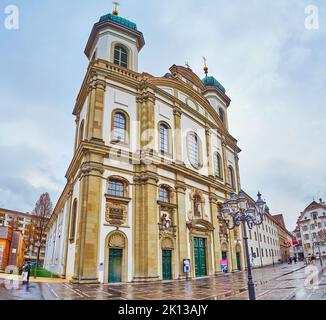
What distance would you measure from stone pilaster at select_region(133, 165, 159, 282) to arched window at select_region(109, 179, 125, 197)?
1006 millimetres

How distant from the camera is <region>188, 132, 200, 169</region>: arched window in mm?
27281

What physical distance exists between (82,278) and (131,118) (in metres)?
12.8

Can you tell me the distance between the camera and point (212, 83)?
38.2 m

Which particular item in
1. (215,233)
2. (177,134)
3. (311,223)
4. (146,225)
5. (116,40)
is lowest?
(215,233)

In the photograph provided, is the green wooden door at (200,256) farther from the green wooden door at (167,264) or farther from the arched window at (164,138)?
the arched window at (164,138)

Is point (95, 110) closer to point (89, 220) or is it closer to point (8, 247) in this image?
point (89, 220)

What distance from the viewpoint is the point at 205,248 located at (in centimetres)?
2509

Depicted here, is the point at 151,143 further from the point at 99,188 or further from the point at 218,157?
the point at 218,157

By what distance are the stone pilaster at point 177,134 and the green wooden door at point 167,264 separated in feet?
26.4

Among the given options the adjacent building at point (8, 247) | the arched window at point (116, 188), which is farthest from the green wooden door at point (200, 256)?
the adjacent building at point (8, 247)

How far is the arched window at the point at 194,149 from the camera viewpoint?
27.3m

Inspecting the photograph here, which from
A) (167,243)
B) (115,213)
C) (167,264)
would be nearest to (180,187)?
(167,243)

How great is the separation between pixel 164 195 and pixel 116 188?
4.62 metres
